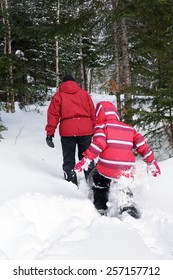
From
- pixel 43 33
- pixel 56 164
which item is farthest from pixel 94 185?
pixel 43 33

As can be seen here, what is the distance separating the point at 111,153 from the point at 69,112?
2.02 metres

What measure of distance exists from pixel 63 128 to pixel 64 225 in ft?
9.47

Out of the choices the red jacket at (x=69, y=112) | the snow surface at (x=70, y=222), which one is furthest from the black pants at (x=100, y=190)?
the red jacket at (x=69, y=112)

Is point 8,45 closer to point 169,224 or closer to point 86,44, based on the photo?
point 86,44

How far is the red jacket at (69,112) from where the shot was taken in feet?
22.3

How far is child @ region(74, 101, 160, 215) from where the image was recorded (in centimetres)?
503

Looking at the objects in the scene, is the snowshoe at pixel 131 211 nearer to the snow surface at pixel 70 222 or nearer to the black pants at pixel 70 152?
the snow surface at pixel 70 222

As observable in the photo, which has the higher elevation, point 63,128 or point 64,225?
point 63,128

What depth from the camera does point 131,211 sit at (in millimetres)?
4902

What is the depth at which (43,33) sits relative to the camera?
10258 mm

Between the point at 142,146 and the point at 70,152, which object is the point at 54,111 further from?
the point at 142,146

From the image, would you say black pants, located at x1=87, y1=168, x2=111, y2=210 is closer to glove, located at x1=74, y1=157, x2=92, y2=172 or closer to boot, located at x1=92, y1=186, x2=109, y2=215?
boot, located at x1=92, y1=186, x2=109, y2=215

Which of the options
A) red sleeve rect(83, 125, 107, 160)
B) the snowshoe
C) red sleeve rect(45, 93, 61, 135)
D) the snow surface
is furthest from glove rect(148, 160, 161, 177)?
red sleeve rect(45, 93, 61, 135)

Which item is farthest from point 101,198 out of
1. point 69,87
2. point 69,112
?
point 69,87
